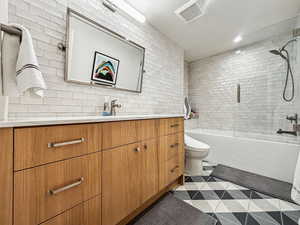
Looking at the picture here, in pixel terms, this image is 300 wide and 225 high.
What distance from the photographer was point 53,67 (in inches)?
44.1

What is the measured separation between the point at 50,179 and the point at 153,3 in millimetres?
2042

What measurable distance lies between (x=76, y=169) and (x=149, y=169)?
65 cm

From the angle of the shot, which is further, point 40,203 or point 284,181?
point 284,181

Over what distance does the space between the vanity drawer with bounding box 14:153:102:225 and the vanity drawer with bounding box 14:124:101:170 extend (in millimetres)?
35

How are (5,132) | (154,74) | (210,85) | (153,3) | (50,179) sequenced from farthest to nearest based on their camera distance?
1. (210,85)
2. (154,74)
3. (153,3)
4. (50,179)
5. (5,132)

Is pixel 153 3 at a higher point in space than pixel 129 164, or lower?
higher

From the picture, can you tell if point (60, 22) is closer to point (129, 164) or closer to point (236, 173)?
point (129, 164)

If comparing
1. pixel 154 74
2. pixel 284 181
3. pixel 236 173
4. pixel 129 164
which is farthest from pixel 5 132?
pixel 284 181

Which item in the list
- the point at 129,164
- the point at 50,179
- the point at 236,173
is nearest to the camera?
the point at 50,179

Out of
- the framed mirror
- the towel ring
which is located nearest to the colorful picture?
the framed mirror

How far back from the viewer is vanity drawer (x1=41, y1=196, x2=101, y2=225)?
67cm

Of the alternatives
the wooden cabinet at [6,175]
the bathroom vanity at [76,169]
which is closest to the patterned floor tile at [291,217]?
the bathroom vanity at [76,169]

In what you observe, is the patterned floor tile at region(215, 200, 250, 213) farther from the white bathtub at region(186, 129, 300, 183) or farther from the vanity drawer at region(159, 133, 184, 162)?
the white bathtub at region(186, 129, 300, 183)

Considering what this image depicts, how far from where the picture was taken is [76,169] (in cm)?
72
